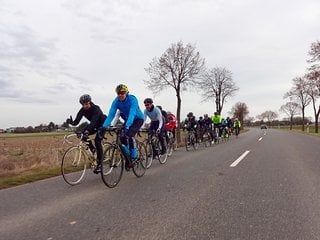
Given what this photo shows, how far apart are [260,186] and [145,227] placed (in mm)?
3376

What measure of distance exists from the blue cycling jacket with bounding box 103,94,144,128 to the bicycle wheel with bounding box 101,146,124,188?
597 mm

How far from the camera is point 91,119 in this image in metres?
7.84

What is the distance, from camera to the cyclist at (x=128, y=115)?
7797 millimetres

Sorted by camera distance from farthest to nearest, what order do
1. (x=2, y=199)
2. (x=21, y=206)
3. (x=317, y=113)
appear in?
(x=317, y=113), (x=2, y=199), (x=21, y=206)

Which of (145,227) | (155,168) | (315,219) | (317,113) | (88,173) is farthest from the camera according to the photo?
(317,113)

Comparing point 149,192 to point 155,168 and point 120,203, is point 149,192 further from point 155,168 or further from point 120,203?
point 155,168

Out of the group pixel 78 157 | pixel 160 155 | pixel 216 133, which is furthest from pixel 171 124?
pixel 216 133

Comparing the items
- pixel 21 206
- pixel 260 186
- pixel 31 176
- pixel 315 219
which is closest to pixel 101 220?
pixel 21 206

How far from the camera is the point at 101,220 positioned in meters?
4.78

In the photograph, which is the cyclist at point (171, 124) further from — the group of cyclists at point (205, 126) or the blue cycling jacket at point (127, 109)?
the blue cycling jacket at point (127, 109)

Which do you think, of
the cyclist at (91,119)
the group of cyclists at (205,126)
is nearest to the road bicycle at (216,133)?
the group of cyclists at (205,126)

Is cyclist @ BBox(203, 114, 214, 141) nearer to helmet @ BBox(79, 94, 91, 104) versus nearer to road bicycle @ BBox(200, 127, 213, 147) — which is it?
road bicycle @ BBox(200, 127, 213, 147)

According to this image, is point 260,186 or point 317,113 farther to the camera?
point 317,113

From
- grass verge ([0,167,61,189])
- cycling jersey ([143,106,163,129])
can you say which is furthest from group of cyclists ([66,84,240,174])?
cycling jersey ([143,106,163,129])
